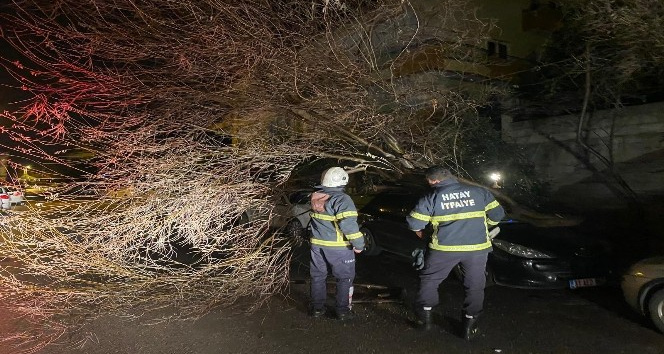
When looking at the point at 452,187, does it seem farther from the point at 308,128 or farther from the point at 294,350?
the point at 308,128

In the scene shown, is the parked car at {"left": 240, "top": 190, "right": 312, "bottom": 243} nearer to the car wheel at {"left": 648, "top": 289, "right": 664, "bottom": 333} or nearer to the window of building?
the car wheel at {"left": 648, "top": 289, "right": 664, "bottom": 333}

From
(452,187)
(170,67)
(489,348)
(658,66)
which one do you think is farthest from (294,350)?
(658,66)

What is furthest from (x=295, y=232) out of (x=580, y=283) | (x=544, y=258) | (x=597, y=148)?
(x=597, y=148)

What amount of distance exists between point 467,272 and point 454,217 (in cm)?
52

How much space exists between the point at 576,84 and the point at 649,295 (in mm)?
6054

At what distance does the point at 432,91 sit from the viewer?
22.3 feet

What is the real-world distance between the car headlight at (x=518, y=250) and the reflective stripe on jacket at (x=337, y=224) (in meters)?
1.83

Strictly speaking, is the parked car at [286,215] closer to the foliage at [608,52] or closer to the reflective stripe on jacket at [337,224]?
the reflective stripe on jacket at [337,224]

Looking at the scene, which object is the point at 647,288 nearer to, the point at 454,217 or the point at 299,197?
the point at 454,217

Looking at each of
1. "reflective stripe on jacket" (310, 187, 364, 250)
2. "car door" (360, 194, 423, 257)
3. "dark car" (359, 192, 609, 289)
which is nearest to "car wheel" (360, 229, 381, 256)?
"car door" (360, 194, 423, 257)

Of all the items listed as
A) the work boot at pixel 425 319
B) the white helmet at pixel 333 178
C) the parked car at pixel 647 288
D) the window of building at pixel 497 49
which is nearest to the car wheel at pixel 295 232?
the white helmet at pixel 333 178

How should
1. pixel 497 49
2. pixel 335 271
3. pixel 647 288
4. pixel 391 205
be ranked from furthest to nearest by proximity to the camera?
pixel 497 49, pixel 391 205, pixel 335 271, pixel 647 288

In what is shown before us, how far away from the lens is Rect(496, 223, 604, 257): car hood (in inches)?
226

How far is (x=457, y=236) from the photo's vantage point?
454 cm
